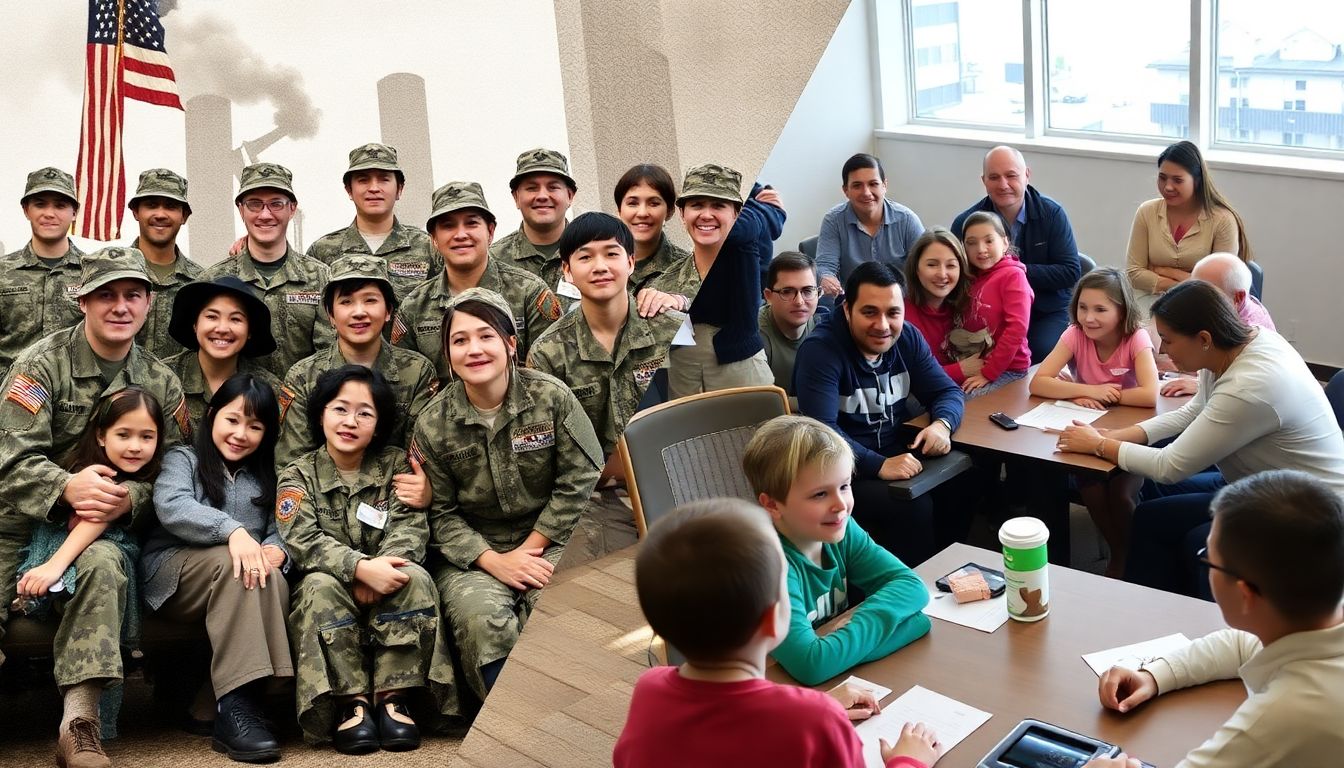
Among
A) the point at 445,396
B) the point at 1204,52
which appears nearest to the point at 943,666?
the point at 445,396

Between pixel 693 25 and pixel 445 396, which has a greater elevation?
pixel 693 25

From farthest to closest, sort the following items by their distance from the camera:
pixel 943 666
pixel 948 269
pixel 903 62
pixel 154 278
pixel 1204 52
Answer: pixel 1204 52, pixel 948 269, pixel 943 666, pixel 903 62, pixel 154 278

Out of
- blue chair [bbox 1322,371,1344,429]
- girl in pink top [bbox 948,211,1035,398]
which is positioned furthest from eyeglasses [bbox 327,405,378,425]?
blue chair [bbox 1322,371,1344,429]

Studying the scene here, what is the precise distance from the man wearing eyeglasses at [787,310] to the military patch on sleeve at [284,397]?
0.48m

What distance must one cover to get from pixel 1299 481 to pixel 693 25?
1.14 meters

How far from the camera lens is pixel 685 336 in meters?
1.17

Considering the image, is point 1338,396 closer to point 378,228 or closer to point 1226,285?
point 1226,285

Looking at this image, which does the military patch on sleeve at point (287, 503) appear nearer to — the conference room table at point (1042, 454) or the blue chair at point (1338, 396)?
the conference room table at point (1042, 454)

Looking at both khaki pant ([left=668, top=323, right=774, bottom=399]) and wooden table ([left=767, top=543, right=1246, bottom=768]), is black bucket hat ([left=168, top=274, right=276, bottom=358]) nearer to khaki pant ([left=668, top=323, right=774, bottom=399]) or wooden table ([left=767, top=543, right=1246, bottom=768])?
khaki pant ([left=668, top=323, right=774, bottom=399])

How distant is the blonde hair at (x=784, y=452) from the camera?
1508mm

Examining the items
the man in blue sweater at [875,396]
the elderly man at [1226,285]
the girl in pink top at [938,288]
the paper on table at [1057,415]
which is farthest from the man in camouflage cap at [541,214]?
the elderly man at [1226,285]

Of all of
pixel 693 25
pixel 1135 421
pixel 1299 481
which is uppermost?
pixel 693 25

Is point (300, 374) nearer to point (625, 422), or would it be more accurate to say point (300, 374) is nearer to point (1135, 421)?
point (625, 422)

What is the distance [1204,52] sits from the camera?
5.77 m
